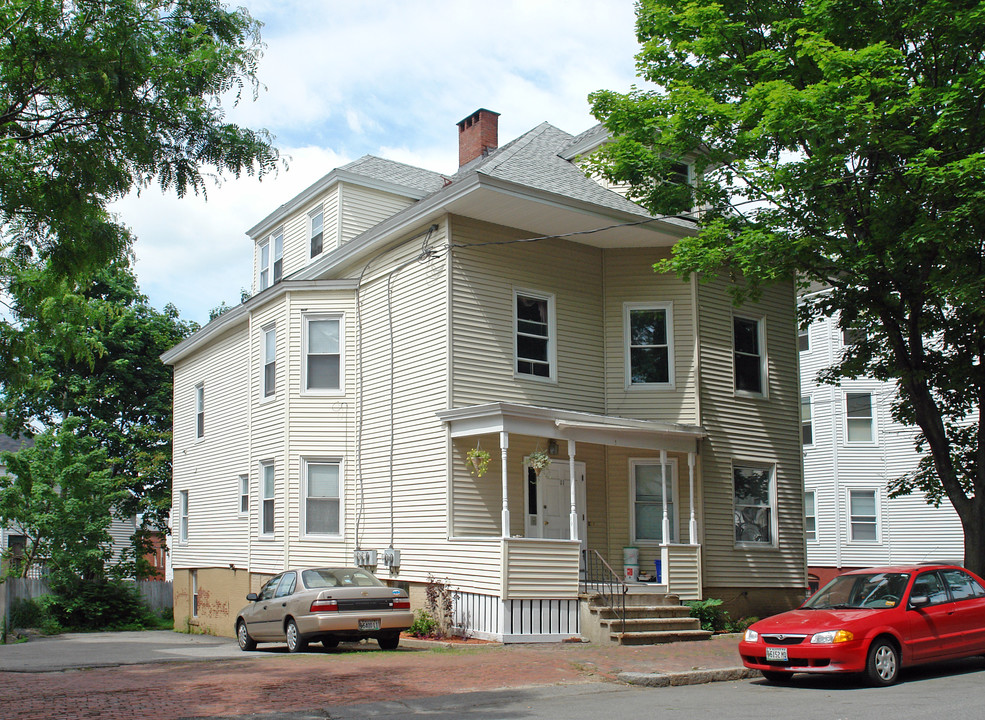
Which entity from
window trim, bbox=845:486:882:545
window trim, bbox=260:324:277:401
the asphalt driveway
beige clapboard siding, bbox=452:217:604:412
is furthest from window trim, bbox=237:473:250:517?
window trim, bbox=845:486:882:545

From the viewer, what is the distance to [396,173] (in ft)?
86.7

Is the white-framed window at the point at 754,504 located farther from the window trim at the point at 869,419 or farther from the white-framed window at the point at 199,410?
the white-framed window at the point at 199,410

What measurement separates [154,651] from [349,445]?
5.80 m

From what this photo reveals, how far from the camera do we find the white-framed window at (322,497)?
68.9ft

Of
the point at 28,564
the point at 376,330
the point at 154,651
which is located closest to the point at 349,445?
the point at 376,330

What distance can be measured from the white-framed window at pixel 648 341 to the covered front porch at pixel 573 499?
1.56 meters

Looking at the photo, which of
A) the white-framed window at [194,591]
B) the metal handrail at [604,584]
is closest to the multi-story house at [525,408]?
the metal handrail at [604,584]

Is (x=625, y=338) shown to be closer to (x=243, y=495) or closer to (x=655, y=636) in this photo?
(x=655, y=636)

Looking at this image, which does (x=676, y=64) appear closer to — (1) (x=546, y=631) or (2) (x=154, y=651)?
(1) (x=546, y=631)

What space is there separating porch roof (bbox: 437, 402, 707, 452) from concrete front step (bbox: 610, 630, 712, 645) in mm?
3635

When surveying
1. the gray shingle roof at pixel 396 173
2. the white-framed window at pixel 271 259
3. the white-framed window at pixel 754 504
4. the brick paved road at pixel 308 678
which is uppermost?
the gray shingle roof at pixel 396 173

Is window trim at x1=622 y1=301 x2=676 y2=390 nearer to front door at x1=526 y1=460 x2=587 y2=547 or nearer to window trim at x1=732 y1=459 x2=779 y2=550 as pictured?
front door at x1=526 y1=460 x2=587 y2=547

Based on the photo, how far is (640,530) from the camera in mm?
19844

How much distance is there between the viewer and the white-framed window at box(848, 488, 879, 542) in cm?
3378
